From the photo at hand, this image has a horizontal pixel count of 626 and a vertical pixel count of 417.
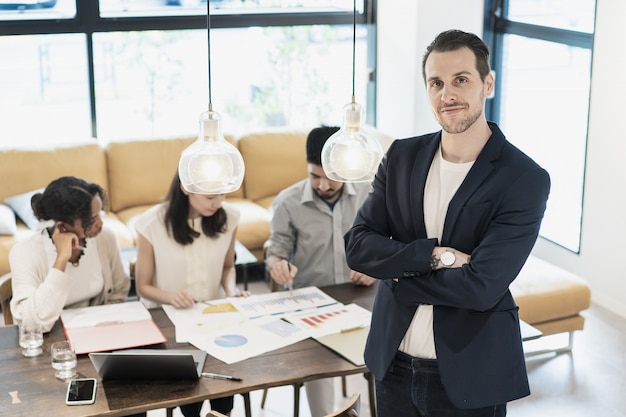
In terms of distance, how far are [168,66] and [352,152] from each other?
378 cm

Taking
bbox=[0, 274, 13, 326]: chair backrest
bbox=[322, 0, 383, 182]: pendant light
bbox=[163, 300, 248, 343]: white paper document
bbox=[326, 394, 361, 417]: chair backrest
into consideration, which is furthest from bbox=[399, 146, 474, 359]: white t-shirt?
bbox=[0, 274, 13, 326]: chair backrest

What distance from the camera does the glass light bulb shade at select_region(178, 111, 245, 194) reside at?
→ 2.74 meters

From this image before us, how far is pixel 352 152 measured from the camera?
2.92 meters

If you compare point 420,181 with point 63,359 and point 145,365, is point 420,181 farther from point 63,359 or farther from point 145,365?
point 63,359

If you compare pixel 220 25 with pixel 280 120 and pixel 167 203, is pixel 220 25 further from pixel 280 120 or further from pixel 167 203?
pixel 167 203

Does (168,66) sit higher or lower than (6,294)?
higher

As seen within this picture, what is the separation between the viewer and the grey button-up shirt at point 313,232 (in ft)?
12.4

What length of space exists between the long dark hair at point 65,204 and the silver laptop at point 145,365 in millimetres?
761

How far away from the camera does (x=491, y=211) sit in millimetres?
2371

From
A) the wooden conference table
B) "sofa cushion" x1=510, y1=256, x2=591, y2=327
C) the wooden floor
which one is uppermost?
the wooden conference table

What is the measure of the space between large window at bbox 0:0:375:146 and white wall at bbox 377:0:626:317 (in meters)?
0.61

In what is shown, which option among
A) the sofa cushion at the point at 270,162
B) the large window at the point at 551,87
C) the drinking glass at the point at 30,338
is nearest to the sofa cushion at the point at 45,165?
the sofa cushion at the point at 270,162

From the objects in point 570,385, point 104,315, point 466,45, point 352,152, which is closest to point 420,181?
point 466,45

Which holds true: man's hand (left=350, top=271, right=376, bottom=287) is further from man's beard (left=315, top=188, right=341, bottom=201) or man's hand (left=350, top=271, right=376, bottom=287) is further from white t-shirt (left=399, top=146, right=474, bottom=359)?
white t-shirt (left=399, top=146, right=474, bottom=359)
